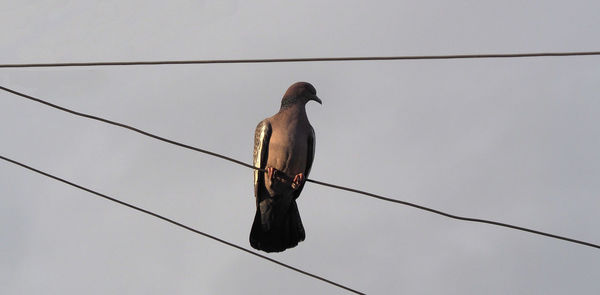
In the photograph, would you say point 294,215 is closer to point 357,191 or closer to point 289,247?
point 289,247

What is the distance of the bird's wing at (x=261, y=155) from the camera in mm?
10445

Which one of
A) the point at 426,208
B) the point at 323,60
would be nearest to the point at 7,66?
the point at 323,60

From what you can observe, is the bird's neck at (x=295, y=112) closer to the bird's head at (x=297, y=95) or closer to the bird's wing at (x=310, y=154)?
the bird's head at (x=297, y=95)

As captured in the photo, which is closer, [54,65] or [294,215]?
[54,65]

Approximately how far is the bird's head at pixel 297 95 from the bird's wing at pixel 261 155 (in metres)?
0.28

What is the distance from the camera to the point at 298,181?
33.5 ft

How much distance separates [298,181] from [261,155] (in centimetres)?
46

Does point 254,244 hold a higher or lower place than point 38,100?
lower

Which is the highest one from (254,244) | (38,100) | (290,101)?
(290,101)

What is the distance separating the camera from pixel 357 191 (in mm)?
7516

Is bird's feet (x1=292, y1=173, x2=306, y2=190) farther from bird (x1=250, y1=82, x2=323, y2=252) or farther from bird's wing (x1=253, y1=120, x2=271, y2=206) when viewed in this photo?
bird's wing (x1=253, y1=120, x2=271, y2=206)

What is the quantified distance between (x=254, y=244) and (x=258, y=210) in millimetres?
331

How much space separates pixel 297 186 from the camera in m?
10.2

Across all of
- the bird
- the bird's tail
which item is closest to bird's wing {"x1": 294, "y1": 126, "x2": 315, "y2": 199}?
the bird
